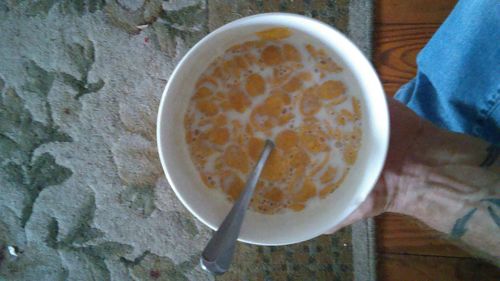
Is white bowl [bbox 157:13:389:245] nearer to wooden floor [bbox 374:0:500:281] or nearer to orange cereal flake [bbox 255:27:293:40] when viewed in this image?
orange cereal flake [bbox 255:27:293:40]

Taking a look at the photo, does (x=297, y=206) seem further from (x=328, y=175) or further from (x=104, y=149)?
(x=104, y=149)

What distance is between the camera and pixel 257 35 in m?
0.42

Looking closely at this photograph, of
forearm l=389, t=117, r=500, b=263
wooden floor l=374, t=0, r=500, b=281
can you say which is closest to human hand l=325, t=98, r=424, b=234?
forearm l=389, t=117, r=500, b=263

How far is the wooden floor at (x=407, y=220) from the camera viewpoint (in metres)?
0.65

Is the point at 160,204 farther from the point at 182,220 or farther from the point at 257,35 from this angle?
the point at 257,35

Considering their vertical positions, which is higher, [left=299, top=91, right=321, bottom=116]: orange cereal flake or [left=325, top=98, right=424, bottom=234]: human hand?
[left=299, top=91, right=321, bottom=116]: orange cereal flake

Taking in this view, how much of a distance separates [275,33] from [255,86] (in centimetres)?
6

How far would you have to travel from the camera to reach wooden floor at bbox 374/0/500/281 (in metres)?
0.65

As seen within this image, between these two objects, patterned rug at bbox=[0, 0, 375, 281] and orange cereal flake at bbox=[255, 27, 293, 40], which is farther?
patterned rug at bbox=[0, 0, 375, 281]

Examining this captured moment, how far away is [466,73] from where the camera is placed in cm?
44

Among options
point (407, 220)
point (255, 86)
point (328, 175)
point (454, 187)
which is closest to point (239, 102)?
point (255, 86)

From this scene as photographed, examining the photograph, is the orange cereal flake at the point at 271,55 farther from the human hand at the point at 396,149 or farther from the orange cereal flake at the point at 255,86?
the human hand at the point at 396,149

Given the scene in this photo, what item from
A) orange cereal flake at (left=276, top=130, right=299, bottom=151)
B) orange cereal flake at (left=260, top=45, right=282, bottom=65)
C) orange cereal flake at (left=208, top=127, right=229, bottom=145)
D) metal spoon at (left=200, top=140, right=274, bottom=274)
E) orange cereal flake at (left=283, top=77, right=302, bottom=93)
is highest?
orange cereal flake at (left=260, top=45, right=282, bottom=65)

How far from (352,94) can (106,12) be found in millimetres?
447
